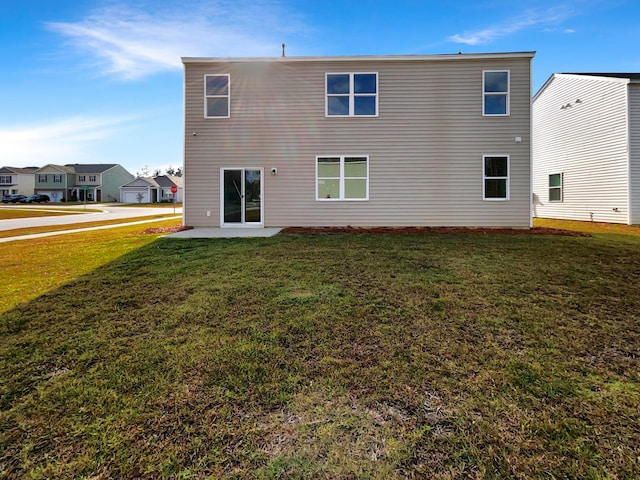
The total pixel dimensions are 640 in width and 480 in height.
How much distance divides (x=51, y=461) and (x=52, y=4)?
1451cm

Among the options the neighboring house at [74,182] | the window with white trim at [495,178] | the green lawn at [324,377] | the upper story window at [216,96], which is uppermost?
the neighboring house at [74,182]

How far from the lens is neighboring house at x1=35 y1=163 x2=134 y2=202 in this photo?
57.8m

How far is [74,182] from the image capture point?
58875 mm

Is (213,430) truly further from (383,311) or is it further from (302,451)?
(383,311)

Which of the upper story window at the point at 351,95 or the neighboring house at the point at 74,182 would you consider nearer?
the upper story window at the point at 351,95

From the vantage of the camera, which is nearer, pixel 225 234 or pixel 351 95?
pixel 225 234

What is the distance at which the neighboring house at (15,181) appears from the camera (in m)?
59.9

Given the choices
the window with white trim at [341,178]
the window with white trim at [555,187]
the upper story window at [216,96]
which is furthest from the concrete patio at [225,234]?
the window with white trim at [555,187]

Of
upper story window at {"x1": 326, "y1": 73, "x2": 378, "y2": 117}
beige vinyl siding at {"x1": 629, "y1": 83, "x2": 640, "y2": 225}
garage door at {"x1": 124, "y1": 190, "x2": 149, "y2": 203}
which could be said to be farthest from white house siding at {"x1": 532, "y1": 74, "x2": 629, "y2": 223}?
garage door at {"x1": 124, "y1": 190, "x2": 149, "y2": 203}

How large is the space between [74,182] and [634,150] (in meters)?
72.3

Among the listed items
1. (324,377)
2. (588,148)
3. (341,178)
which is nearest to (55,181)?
(341,178)

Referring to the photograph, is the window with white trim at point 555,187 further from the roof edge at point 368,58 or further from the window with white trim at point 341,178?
the window with white trim at point 341,178

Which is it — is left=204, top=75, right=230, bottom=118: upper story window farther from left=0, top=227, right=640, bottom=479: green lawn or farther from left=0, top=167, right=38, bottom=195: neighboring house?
left=0, top=167, right=38, bottom=195: neighboring house

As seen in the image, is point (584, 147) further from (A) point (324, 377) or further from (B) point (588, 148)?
(A) point (324, 377)
